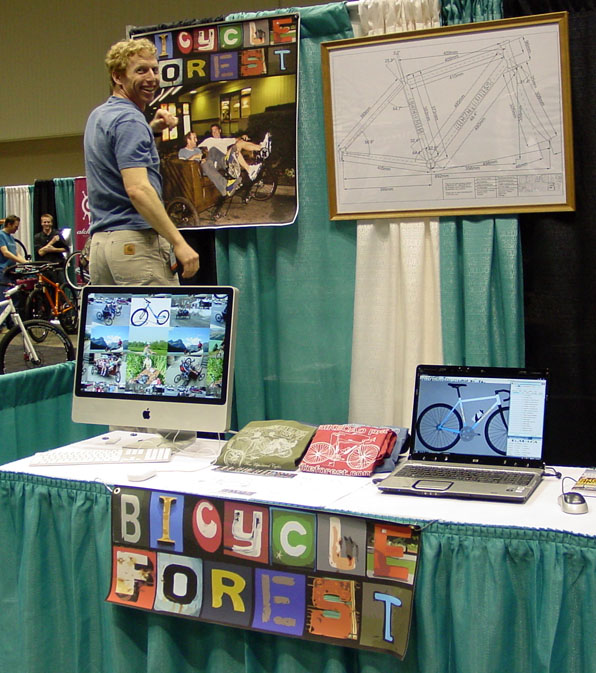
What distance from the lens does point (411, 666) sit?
4.88ft

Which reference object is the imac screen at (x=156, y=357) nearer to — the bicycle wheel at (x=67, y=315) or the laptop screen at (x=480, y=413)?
the laptop screen at (x=480, y=413)

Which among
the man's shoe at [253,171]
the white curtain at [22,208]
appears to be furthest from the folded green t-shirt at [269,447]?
the white curtain at [22,208]

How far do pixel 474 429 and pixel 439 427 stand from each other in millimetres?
76

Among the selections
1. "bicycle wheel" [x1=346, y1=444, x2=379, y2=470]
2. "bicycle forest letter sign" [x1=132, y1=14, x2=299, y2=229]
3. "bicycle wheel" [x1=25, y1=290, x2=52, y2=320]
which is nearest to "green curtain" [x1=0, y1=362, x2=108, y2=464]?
"bicycle forest letter sign" [x1=132, y1=14, x2=299, y2=229]

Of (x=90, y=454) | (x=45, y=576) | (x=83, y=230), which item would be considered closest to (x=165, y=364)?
(x=90, y=454)

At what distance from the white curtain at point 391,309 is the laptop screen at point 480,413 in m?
1.05

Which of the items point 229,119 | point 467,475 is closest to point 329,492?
point 467,475

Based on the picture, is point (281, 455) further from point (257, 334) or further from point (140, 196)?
point (257, 334)

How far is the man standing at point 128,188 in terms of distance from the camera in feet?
7.79

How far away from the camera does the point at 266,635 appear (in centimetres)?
160

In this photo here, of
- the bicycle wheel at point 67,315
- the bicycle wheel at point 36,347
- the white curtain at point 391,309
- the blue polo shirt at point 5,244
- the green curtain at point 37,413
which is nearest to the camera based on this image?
the green curtain at point 37,413

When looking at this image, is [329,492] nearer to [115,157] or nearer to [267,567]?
[267,567]

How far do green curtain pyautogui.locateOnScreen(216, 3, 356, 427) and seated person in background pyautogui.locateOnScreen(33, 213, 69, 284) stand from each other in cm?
483

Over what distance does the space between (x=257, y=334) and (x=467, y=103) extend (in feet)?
3.55
